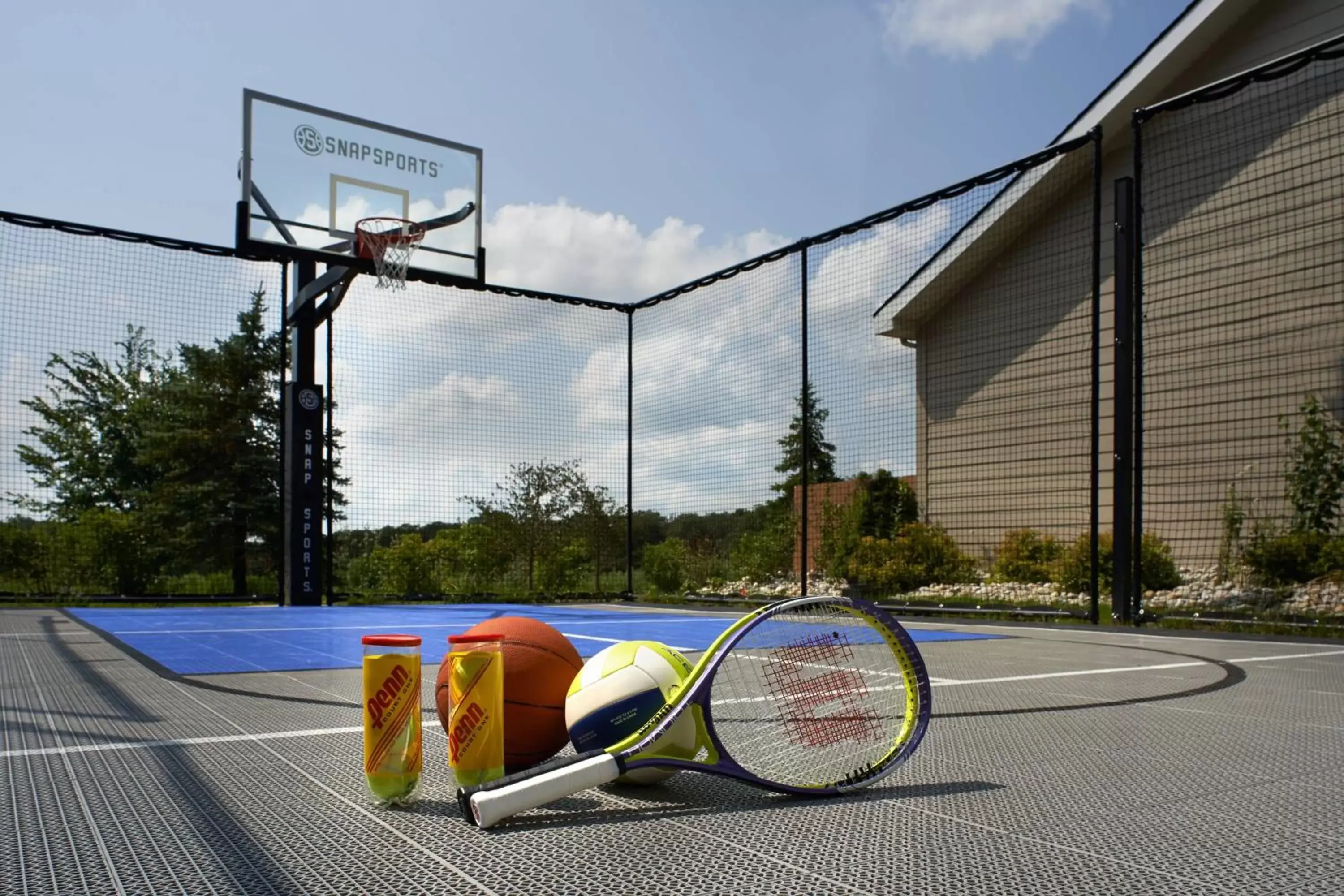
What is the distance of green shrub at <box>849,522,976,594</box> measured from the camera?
10.4 metres

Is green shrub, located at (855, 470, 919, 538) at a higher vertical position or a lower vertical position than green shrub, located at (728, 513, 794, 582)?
higher

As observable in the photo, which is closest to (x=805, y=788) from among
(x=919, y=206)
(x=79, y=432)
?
(x=919, y=206)

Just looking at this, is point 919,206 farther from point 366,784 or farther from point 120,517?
point 120,517

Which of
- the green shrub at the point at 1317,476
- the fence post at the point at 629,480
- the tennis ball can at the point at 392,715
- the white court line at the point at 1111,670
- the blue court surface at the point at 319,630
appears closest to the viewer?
the tennis ball can at the point at 392,715

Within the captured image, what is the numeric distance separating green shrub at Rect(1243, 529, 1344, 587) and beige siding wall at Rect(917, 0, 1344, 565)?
86 cm

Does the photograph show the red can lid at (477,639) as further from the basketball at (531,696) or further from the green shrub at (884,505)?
the green shrub at (884,505)

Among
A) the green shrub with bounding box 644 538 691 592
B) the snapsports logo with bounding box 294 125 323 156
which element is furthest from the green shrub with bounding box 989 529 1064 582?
the snapsports logo with bounding box 294 125 323 156

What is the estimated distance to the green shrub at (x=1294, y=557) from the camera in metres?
7.59

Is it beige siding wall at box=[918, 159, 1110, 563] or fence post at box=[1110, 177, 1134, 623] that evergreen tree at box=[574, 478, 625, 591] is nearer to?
beige siding wall at box=[918, 159, 1110, 563]

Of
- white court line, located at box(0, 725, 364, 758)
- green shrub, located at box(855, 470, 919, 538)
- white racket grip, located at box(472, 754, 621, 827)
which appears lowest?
white court line, located at box(0, 725, 364, 758)

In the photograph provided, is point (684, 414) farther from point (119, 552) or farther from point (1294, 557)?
point (119, 552)

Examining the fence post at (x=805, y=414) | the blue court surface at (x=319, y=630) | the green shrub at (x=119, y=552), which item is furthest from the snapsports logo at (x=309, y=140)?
the fence post at (x=805, y=414)

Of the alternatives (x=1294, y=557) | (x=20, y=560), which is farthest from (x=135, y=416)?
(x=1294, y=557)

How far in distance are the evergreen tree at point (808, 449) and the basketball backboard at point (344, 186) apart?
4163mm
